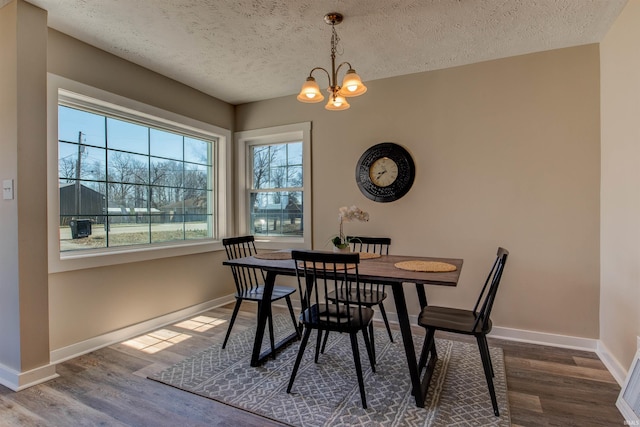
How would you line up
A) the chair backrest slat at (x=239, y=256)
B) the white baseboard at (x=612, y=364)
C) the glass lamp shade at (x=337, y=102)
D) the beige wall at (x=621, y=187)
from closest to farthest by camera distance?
1. the beige wall at (x=621, y=187)
2. the white baseboard at (x=612, y=364)
3. the glass lamp shade at (x=337, y=102)
4. the chair backrest slat at (x=239, y=256)

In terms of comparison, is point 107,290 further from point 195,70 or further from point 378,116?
point 378,116

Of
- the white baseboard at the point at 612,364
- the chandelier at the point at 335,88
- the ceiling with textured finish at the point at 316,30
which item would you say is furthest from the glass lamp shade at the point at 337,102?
the white baseboard at the point at 612,364

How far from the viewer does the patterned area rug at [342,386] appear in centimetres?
187

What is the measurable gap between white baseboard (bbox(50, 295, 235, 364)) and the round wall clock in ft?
7.49

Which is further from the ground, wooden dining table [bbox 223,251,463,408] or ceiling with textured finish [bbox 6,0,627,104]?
ceiling with textured finish [bbox 6,0,627,104]

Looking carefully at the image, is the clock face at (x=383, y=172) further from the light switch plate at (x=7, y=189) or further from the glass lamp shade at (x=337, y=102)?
the light switch plate at (x=7, y=189)

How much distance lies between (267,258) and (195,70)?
79.1 inches

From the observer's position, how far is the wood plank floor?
1.85 meters

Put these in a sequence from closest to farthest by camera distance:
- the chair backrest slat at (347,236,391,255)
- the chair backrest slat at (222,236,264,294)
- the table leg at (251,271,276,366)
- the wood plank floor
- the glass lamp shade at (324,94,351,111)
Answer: the wood plank floor, the glass lamp shade at (324,94,351,111), the table leg at (251,271,276,366), the chair backrest slat at (222,236,264,294), the chair backrest slat at (347,236,391,255)

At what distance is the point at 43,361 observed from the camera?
7.49 ft

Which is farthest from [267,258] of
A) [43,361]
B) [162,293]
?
[43,361]

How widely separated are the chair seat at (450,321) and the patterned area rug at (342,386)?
0.44m

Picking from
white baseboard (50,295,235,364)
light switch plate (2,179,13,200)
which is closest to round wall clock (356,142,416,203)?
white baseboard (50,295,235,364)

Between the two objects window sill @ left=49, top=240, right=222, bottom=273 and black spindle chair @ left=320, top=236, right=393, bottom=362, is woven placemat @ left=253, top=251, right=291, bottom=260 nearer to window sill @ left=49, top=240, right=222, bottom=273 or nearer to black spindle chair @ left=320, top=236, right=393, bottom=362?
black spindle chair @ left=320, top=236, right=393, bottom=362
